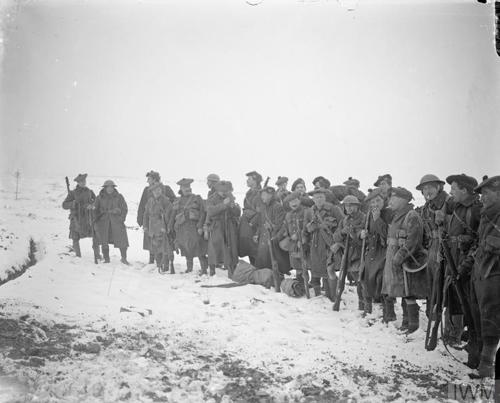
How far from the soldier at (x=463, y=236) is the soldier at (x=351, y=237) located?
1.81m

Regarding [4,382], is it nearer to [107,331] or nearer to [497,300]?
[107,331]

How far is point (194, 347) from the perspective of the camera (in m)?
4.99

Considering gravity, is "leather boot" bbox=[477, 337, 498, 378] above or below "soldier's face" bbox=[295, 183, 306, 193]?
below

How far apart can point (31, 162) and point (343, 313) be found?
36.6ft

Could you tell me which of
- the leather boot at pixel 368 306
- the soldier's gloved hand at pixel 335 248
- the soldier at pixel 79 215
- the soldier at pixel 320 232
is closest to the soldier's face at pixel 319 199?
the soldier at pixel 320 232

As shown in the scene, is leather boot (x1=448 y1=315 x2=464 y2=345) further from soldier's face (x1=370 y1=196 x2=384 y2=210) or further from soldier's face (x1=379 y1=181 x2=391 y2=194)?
soldier's face (x1=379 y1=181 x2=391 y2=194)

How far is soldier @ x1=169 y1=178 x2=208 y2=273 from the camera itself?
9.25m

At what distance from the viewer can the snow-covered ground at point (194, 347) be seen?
388cm

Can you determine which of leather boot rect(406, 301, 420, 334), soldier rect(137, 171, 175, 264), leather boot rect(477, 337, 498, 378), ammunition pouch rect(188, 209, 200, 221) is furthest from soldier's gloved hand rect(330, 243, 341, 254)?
soldier rect(137, 171, 175, 264)

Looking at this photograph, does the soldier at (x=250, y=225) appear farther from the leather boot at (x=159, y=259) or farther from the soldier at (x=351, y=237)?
the soldier at (x=351, y=237)

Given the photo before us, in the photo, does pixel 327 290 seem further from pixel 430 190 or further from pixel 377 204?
pixel 430 190

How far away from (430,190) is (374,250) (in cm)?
128

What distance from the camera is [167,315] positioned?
20.1ft

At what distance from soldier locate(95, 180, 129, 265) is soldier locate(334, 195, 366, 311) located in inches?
224
